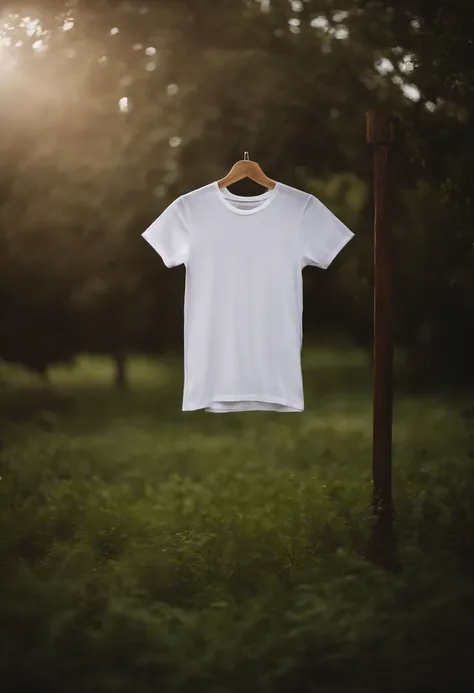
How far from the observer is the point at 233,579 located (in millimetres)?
3994

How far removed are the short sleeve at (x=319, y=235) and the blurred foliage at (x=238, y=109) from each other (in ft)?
4.09

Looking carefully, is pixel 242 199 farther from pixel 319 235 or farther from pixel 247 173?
pixel 319 235

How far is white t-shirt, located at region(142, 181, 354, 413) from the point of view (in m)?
3.46

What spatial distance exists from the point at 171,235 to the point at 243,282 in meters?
0.31

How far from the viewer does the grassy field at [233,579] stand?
339cm

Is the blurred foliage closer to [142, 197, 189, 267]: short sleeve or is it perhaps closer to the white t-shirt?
the white t-shirt

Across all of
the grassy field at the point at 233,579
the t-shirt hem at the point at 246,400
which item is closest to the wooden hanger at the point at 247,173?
the t-shirt hem at the point at 246,400

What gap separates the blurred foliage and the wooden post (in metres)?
0.87

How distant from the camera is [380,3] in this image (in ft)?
17.4

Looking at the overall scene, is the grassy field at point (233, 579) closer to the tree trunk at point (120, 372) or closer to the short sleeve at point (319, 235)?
the short sleeve at point (319, 235)

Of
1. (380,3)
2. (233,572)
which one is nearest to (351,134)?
(380,3)

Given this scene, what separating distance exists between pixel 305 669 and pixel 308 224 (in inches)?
62.5

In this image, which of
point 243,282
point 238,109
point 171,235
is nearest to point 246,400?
point 243,282

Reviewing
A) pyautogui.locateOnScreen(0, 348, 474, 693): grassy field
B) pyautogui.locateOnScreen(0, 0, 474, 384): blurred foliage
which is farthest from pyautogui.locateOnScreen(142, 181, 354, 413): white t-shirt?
pyautogui.locateOnScreen(0, 0, 474, 384): blurred foliage
